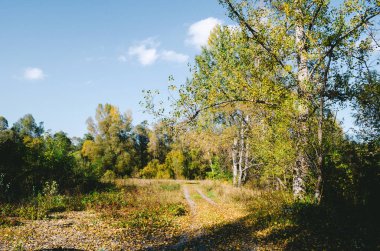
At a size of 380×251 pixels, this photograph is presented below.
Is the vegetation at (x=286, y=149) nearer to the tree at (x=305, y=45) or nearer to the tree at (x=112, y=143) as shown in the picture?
the tree at (x=305, y=45)

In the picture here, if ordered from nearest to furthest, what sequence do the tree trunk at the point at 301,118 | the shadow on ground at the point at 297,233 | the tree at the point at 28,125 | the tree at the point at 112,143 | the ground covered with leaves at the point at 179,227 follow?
1. the shadow on ground at the point at 297,233
2. the ground covered with leaves at the point at 179,227
3. the tree trunk at the point at 301,118
4. the tree at the point at 112,143
5. the tree at the point at 28,125

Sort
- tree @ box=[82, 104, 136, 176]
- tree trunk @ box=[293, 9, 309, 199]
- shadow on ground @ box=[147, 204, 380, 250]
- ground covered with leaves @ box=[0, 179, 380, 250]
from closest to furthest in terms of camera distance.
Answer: shadow on ground @ box=[147, 204, 380, 250] < ground covered with leaves @ box=[0, 179, 380, 250] < tree trunk @ box=[293, 9, 309, 199] < tree @ box=[82, 104, 136, 176]

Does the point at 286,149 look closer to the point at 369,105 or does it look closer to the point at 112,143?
the point at 369,105

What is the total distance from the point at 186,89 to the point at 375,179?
326 inches

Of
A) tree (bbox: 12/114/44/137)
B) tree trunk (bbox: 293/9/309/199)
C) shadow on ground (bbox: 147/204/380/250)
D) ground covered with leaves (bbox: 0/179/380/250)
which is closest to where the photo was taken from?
shadow on ground (bbox: 147/204/380/250)

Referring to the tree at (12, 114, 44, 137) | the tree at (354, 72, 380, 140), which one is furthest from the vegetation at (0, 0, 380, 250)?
the tree at (12, 114, 44, 137)

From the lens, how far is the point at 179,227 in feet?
37.3

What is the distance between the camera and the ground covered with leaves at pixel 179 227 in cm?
828

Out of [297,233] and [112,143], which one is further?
[112,143]

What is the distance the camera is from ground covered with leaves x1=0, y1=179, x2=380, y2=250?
828 centimetres

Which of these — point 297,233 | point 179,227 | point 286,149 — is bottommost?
point 179,227

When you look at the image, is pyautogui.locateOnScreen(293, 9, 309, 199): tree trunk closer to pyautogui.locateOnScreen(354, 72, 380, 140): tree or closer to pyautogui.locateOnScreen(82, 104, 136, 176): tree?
pyautogui.locateOnScreen(354, 72, 380, 140): tree

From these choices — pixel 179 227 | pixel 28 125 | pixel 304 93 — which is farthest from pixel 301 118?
pixel 28 125

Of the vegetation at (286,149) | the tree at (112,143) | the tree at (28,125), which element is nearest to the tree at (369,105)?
the vegetation at (286,149)
